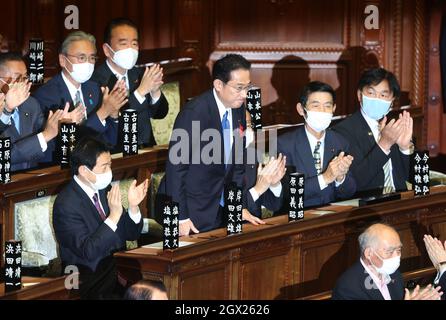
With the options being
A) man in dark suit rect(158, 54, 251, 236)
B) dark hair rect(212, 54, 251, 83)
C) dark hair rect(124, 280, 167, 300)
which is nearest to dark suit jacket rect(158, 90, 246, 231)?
man in dark suit rect(158, 54, 251, 236)

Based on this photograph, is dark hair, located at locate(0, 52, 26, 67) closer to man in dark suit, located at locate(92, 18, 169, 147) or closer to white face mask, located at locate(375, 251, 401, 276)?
man in dark suit, located at locate(92, 18, 169, 147)

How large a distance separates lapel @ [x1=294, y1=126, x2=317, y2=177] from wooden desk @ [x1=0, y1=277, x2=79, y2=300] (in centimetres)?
159

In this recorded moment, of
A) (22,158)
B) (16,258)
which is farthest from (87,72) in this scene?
(16,258)

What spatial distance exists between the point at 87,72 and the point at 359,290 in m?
2.01

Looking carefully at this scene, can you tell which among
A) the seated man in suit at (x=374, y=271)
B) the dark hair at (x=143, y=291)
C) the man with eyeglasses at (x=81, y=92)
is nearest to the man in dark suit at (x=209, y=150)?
the man with eyeglasses at (x=81, y=92)

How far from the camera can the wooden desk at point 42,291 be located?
17.5 feet

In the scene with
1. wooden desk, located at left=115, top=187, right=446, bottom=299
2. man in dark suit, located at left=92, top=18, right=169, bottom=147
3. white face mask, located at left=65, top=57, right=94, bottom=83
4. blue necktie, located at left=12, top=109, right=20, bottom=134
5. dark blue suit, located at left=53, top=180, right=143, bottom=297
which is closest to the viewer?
wooden desk, located at left=115, top=187, right=446, bottom=299

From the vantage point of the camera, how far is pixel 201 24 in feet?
28.3

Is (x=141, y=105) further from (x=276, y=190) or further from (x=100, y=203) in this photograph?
(x=100, y=203)

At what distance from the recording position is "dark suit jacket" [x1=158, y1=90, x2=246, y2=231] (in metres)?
6.21

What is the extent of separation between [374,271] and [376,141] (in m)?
1.47

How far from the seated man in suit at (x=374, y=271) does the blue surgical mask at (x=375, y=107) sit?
1.40m
